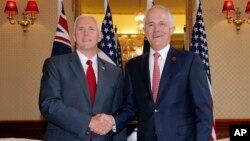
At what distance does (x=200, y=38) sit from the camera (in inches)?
172

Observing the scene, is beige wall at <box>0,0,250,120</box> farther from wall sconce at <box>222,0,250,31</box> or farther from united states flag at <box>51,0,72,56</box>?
united states flag at <box>51,0,72,56</box>

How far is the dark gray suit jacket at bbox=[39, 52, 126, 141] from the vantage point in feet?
7.69

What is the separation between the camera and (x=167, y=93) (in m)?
2.34

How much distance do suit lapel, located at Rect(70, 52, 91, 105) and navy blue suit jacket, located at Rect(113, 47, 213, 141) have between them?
342mm

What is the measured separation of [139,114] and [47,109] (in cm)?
58

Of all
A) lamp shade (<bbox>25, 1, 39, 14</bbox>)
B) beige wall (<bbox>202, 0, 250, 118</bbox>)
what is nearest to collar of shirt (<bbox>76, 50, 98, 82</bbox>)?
lamp shade (<bbox>25, 1, 39, 14</bbox>)

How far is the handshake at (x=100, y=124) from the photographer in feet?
7.75

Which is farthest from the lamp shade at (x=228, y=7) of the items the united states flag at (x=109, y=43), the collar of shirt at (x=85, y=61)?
the collar of shirt at (x=85, y=61)

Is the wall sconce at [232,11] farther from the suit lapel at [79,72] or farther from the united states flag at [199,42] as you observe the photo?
the suit lapel at [79,72]

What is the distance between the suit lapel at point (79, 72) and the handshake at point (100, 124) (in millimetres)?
141

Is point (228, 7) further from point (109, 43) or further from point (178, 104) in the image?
point (178, 104)

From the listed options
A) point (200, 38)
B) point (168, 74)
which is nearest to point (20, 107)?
point (200, 38)

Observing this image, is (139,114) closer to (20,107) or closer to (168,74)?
(168,74)

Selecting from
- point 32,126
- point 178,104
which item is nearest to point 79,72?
point 178,104
